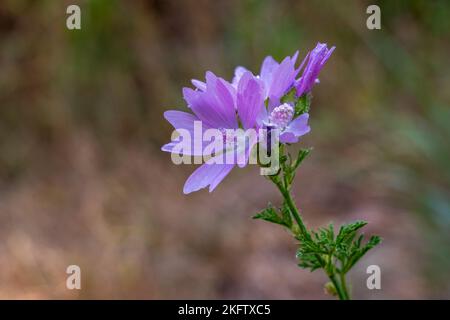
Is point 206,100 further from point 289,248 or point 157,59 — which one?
point 157,59

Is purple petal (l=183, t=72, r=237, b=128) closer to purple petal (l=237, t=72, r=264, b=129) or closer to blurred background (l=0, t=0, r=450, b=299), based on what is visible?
purple petal (l=237, t=72, r=264, b=129)

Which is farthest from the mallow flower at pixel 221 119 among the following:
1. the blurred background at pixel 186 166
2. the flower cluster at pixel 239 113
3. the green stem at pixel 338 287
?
the blurred background at pixel 186 166

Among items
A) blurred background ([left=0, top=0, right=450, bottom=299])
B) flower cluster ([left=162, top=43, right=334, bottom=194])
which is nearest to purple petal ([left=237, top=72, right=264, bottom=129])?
flower cluster ([left=162, top=43, right=334, bottom=194])

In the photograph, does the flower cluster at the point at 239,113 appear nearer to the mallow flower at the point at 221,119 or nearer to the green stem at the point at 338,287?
the mallow flower at the point at 221,119

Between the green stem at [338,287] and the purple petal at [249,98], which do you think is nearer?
the purple petal at [249,98]

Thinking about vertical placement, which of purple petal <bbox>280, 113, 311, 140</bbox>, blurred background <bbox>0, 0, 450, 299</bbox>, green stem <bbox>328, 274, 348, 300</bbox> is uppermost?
blurred background <bbox>0, 0, 450, 299</bbox>

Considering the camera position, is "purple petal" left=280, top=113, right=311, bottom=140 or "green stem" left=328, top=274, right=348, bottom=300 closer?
"purple petal" left=280, top=113, right=311, bottom=140

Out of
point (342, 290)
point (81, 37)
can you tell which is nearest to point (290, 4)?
point (81, 37)

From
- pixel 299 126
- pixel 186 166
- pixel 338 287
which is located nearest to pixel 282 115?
pixel 299 126

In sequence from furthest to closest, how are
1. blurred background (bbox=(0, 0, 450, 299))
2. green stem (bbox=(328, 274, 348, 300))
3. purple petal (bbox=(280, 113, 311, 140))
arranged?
1. blurred background (bbox=(0, 0, 450, 299))
2. green stem (bbox=(328, 274, 348, 300))
3. purple petal (bbox=(280, 113, 311, 140))
